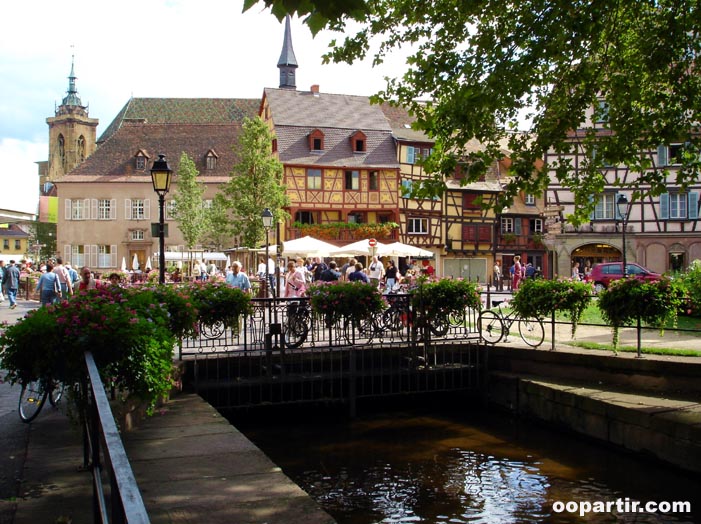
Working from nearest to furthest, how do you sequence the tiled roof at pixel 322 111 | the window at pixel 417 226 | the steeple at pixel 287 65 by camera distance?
1. the window at pixel 417 226
2. the tiled roof at pixel 322 111
3. the steeple at pixel 287 65

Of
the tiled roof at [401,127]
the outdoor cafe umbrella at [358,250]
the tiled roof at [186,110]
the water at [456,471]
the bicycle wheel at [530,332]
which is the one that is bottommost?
the water at [456,471]

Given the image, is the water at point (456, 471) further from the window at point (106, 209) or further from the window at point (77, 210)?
the window at point (77, 210)

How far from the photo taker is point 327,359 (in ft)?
44.2

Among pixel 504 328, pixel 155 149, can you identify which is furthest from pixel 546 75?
pixel 155 149

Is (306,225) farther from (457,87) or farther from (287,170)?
(457,87)

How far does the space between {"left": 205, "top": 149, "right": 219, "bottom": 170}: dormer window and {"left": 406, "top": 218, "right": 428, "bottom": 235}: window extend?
16849 mm

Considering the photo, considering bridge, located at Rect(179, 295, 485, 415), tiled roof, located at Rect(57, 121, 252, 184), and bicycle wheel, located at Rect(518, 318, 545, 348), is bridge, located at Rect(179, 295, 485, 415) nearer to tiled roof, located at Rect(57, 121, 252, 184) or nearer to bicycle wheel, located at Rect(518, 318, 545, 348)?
bicycle wheel, located at Rect(518, 318, 545, 348)

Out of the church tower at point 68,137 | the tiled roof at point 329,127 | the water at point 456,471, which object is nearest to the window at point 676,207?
the tiled roof at point 329,127

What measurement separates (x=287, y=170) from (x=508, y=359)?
34.9 metres

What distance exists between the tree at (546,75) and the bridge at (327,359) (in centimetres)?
398

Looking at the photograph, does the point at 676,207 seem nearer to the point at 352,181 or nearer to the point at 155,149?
the point at 352,181

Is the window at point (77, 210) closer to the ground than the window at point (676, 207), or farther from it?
farther from it

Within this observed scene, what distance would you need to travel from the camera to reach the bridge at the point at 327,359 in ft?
41.0

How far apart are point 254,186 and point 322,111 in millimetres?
12101
